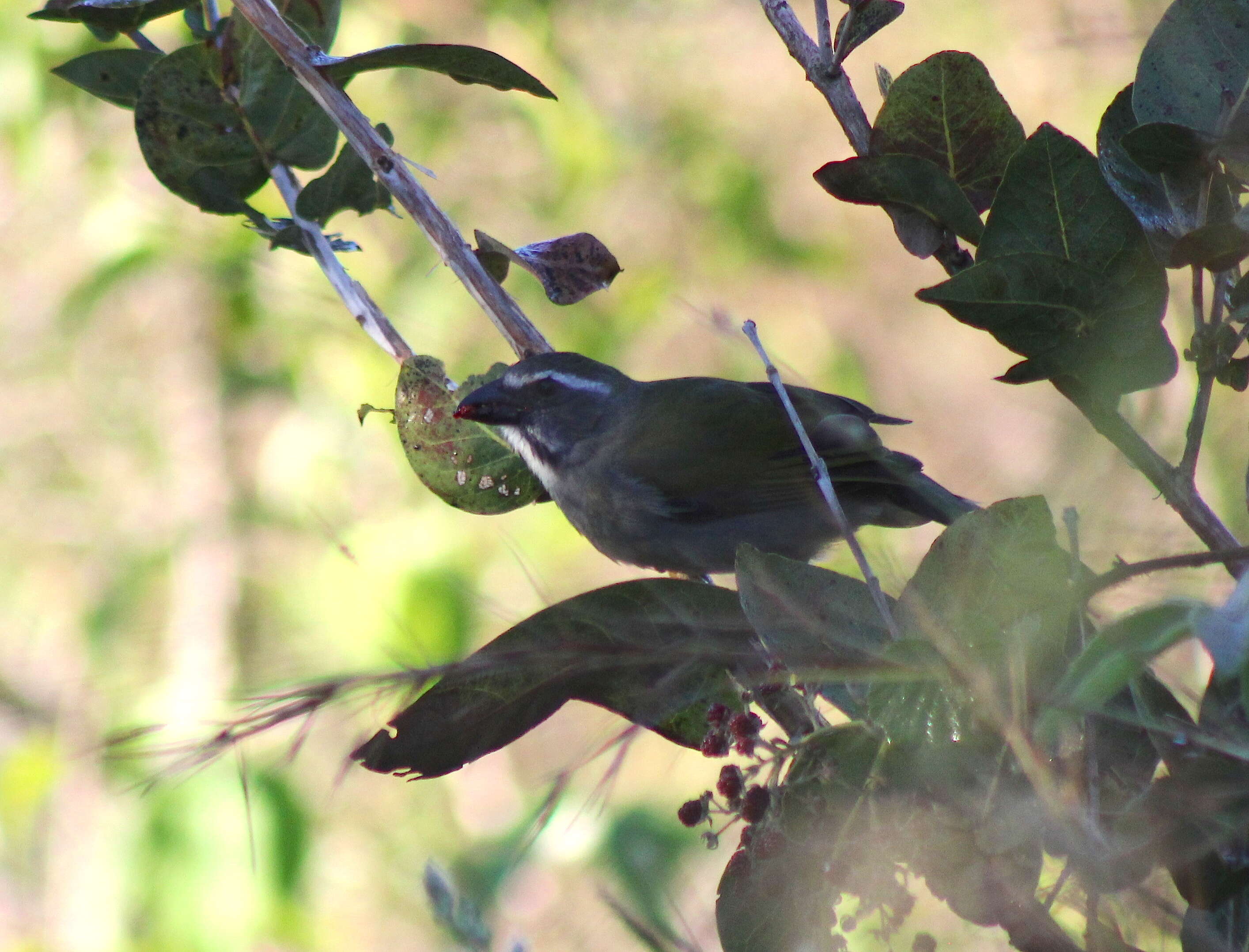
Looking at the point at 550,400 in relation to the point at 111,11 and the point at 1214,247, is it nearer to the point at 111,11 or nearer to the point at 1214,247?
the point at 111,11

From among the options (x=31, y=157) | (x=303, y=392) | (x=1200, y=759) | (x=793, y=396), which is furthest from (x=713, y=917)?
(x=31, y=157)

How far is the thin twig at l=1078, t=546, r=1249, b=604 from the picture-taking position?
69 centimetres

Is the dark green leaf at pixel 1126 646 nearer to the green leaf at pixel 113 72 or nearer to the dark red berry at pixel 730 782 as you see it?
the dark red berry at pixel 730 782

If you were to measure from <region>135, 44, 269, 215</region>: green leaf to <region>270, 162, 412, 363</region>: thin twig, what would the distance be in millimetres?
75

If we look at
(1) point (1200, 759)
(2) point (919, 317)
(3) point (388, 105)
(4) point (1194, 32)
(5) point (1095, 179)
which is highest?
(4) point (1194, 32)

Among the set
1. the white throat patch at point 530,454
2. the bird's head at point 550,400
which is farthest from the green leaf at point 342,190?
the white throat patch at point 530,454

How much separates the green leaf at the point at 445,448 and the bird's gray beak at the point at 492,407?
3.4 inches

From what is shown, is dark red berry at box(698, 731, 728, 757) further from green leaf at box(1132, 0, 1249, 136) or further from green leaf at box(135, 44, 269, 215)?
green leaf at box(135, 44, 269, 215)

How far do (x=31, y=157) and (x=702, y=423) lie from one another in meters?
2.73

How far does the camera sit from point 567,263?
1.85 metres

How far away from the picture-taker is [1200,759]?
2.79 ft

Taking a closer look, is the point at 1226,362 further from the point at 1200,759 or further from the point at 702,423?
the point at 702,423

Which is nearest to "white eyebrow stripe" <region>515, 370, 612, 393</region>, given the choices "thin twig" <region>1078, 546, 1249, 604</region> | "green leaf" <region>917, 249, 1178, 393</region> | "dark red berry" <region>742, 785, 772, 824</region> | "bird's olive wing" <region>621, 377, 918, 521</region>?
"bird's olive wing" <region>621, 377, 918, 521</region>

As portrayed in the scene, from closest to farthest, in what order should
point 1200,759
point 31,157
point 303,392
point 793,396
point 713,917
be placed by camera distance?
point 1200,759
point 713,917
point 793,396
point 31,157
point 303,392
